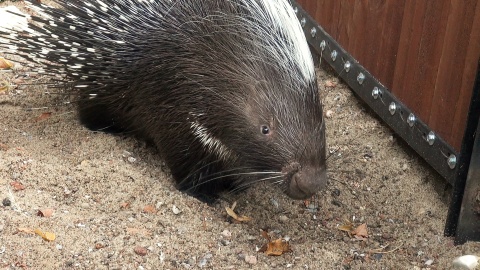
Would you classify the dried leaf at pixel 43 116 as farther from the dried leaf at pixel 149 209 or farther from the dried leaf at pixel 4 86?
the dried leaf at pixel 149 209

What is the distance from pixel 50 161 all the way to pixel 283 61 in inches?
47.3

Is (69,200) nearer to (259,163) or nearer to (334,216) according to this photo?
(259,163)

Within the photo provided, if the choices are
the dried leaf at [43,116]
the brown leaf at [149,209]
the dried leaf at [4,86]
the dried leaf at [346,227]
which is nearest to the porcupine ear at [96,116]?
the dried leaf at [43,116]

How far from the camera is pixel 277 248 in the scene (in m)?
3.04

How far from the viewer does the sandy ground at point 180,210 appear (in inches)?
111

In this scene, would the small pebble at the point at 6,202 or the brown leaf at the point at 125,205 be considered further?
the brown leaf at the point at 125,205

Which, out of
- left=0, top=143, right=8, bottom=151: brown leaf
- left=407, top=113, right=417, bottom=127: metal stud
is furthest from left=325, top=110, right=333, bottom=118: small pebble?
left=0, top=143, right=8, bottom=151: brown leaf

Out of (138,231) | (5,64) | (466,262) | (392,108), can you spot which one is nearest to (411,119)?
(392,108)

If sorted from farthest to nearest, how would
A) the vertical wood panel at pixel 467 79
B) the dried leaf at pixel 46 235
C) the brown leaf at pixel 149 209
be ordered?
the brown leaf at pixel 149 209 → the vertical wood panel at pixel 467 79 → the dried leaf at pixel 46 235

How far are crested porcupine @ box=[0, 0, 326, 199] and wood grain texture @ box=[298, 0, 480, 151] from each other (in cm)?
61

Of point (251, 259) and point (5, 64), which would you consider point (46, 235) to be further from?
point (5, 64)

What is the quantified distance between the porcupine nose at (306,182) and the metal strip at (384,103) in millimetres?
619

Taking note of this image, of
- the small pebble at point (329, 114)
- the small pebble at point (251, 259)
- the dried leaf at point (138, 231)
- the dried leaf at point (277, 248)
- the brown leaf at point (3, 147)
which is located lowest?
the small pebble at point (329, 114)

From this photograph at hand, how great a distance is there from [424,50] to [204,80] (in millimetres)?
1032
